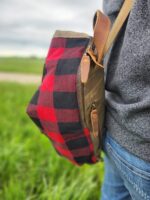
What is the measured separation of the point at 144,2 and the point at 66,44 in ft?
0.73

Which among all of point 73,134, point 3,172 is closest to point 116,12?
point 73,134

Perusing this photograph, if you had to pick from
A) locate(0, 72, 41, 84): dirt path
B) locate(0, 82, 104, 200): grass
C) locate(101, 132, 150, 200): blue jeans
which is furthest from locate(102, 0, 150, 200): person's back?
locate(0, 72, 41, 84): dirt path

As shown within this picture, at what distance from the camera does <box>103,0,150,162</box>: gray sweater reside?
0.73 meters

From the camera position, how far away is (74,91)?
82cm

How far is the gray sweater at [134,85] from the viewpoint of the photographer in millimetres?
728

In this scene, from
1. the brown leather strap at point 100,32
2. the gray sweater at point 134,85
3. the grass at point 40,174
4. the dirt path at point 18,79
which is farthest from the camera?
the dirt path at point 18,79

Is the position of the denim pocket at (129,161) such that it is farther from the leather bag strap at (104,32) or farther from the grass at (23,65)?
the grass at (23,65)

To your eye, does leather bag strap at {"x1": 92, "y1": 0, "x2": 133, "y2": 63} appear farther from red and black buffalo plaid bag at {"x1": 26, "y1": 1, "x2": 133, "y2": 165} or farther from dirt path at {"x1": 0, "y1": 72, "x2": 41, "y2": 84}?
dirt path at {"x1": 0, "y1": 72, "x2": 41, "y2": 84}

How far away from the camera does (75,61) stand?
840mm

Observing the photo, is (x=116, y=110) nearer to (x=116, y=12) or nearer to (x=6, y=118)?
(x=116, y=12)

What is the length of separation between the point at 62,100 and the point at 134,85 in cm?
17

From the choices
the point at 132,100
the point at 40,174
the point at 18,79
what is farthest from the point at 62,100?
the point at 18,79

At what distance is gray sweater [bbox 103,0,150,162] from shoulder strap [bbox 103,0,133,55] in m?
0.01

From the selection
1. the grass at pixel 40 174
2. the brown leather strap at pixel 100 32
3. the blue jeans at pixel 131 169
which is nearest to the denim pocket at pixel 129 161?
the blue jeans at pixel 131 169
